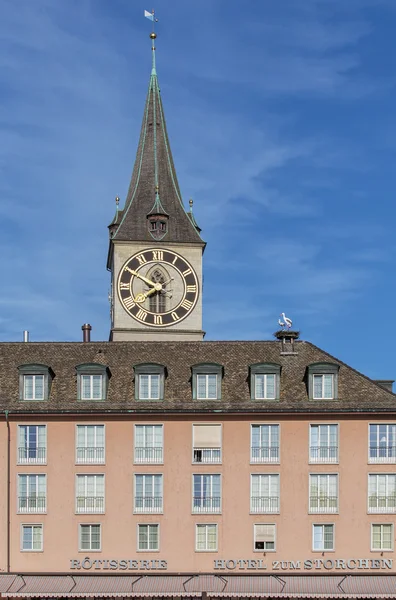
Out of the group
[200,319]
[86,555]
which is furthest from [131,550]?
[200,319]

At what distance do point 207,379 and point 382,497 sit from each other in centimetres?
1251

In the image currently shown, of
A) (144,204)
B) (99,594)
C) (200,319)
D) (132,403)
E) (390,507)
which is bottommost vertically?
(99,594)

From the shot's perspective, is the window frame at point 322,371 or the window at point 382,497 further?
the window frame at point 322,371

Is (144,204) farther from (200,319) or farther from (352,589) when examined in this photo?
(352,589)

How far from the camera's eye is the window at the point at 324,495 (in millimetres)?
74812

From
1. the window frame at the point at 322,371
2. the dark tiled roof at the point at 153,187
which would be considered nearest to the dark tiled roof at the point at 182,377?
the window frame at the point at 322,371

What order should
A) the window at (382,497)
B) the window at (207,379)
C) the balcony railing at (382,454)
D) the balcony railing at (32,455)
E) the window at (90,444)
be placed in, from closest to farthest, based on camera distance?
the window at (382,497)
the balcony railing at (382,454)
the balcony railing at (32,455)
the window at (90,444)
the window at (207,379)

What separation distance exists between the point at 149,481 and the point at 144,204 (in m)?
39.8

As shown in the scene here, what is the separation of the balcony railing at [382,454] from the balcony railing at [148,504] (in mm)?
12713

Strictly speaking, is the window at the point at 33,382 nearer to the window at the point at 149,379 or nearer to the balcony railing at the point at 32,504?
the window at the point at 149,379

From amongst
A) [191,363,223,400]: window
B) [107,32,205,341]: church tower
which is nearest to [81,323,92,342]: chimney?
[107,32,205,341]: church tower

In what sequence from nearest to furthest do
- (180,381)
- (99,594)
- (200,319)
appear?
(99,594), (180,381), (200,319)

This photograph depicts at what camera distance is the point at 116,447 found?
75375mm

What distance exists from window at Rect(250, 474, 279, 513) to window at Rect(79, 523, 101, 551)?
9.15 metres
